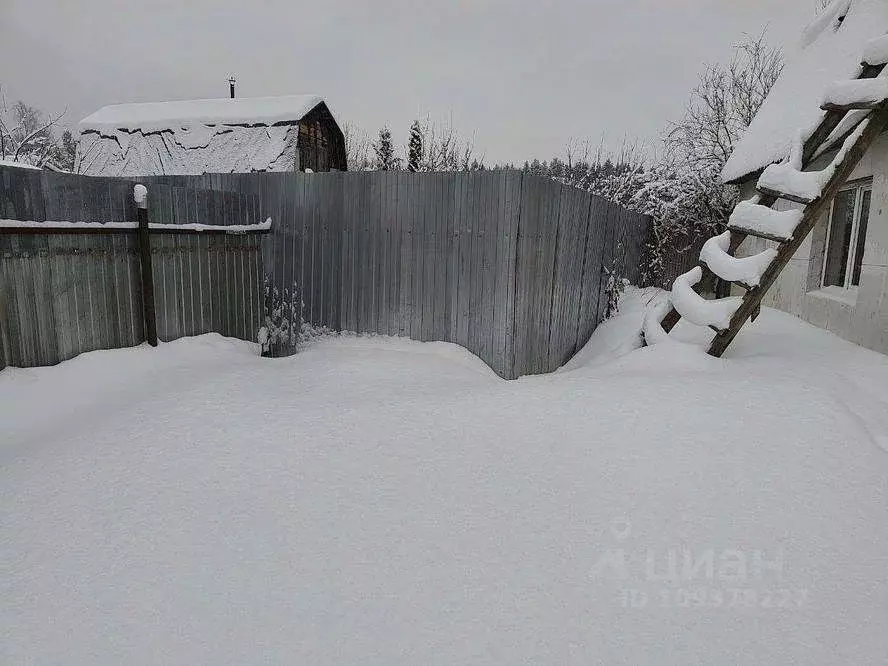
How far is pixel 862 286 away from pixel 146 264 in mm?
6678

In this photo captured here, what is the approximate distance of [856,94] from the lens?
4.21 meters

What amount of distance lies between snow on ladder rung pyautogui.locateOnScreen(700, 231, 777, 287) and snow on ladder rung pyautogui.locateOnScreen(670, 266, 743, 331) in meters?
0.19

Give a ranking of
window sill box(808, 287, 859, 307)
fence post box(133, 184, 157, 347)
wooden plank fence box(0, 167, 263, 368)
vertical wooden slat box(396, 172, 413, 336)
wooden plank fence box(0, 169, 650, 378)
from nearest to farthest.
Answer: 1. wooden plank fence box(0, 167, 263, 368)
2. fence post box(133, 184, 157, 347)
3. wooden plank fence box(0, 169, 650, 378)
4. window sill box(808, 287, 859, 307)
5. vertical wooden slat box(396, 172, 413, 336)

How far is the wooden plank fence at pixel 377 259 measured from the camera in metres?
5.08

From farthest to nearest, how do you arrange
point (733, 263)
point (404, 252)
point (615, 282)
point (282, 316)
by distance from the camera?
1. point (615, 282)
2. point (282, 316)
3. point (404, 252)
4. point (733, 263)

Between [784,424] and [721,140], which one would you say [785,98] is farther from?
[721,140]

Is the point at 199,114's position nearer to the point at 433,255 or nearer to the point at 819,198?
the point at 433,255

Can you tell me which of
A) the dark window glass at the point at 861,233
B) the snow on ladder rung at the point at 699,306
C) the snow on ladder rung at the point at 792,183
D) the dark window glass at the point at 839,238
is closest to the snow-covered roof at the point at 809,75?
the dark window glass at the point at 839,238

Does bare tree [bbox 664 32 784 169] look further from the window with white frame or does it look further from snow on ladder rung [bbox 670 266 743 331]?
snow on ladder rung [bbox 670 266 743 331]

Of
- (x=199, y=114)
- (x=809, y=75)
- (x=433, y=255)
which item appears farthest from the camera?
(x=199, y=114)

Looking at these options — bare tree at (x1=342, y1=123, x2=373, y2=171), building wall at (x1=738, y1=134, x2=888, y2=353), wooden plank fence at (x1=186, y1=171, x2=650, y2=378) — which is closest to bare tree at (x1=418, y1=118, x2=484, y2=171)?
bare tree at (x1=342, y1=123, x2=373, y2=171)

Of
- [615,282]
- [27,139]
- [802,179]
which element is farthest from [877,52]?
[27,139]

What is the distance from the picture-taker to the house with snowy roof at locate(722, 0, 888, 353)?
4.78 meters

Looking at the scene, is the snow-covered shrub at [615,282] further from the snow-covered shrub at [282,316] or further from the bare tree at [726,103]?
the bare tree at [726,103]
